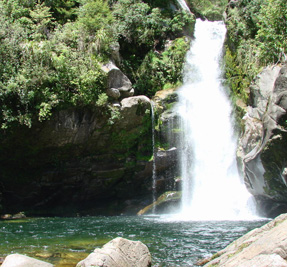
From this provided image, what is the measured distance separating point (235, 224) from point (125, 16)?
18.0 metres

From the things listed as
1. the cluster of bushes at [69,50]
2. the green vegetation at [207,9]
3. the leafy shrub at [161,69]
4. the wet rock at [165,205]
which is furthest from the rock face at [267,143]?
the green vegetation at [207,9]

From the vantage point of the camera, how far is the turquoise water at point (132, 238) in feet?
27.1

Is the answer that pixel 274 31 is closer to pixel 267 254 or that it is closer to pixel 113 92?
pixel 113 92

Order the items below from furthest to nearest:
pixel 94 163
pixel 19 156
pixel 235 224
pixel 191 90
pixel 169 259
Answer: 1. pixel 191 90
2. pixel 94 163
3. pixel 19 156
4. pixel 235 224
5. pixel 169 259

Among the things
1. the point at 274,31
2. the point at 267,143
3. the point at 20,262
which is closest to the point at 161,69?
the point at 274,31

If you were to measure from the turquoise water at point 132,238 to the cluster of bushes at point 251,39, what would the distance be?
398 inches

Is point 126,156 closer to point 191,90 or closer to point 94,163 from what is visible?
point 94,163

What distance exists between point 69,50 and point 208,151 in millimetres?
11049

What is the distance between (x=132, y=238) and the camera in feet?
34.9

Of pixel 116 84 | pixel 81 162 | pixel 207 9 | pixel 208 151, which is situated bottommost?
pixel 81 162

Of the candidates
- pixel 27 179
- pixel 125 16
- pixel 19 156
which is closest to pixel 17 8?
pixel 125 16

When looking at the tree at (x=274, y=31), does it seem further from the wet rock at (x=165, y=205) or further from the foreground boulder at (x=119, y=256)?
the foreground boulder at (x=119, y=256)

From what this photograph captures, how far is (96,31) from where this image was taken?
21234 mm

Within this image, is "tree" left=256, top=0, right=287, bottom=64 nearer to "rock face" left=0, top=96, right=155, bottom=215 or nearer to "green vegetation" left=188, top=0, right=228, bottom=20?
"rock face" left=0, top=96, right=155, bottom=215
